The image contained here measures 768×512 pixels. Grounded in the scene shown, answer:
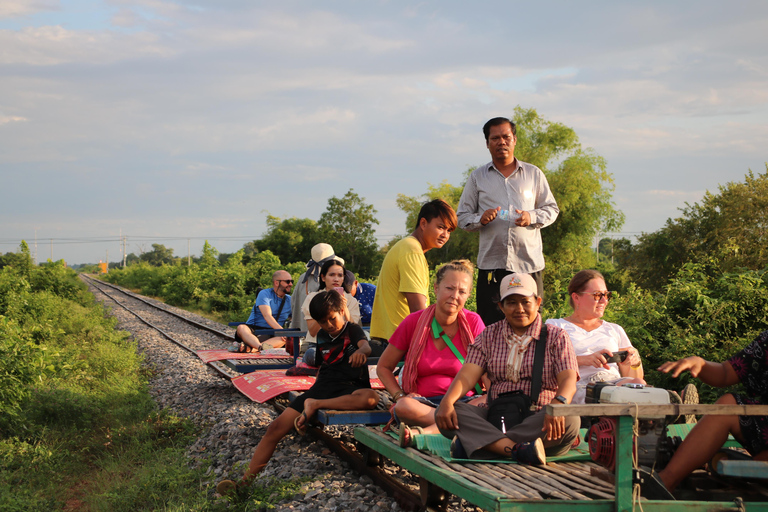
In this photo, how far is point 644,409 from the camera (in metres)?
2.93

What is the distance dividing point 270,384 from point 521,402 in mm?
3450

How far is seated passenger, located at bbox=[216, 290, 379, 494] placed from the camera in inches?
195

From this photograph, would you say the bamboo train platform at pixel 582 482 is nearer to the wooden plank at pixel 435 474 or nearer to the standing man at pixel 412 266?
the wooden plank at pixel 435 474

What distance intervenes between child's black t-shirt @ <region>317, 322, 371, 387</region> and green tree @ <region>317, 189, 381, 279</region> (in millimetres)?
42097

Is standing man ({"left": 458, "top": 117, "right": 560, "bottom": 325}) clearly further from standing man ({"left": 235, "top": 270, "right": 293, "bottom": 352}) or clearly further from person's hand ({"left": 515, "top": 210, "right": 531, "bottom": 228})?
standing man ({"left": 235, "top": 270, "right": 293, "bottom": 352})

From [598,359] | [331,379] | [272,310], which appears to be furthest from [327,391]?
[272,310]

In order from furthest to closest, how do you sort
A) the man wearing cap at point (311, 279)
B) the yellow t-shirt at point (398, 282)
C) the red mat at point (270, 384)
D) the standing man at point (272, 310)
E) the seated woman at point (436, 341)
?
the standing man at point (272, 310), the man wearing cap at point (311, 279), the red mat at point (270, 384), the yellow t-shirt at point (398, 282), the seated woman at point (436, 341)

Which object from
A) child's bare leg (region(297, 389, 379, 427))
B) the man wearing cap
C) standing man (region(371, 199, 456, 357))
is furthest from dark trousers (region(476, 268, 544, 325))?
the man wearing cap

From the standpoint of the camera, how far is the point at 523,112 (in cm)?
4225

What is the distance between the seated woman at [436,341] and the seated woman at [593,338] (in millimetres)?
777

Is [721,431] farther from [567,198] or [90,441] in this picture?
[567,198]

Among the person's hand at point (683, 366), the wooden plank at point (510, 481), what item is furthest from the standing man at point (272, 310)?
the person's hand at point (683, 366)

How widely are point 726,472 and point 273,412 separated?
4958 mm

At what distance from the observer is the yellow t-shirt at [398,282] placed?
518 centimetres
